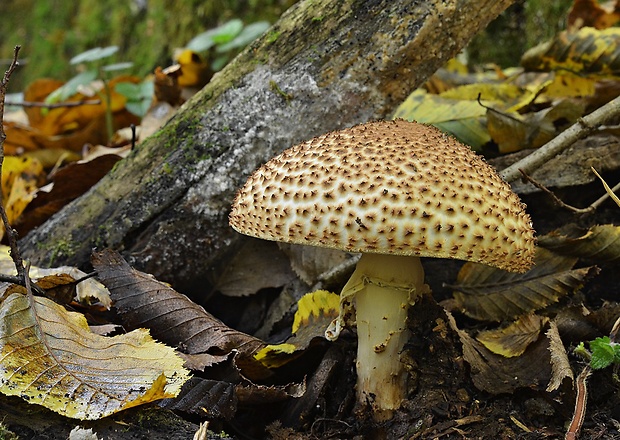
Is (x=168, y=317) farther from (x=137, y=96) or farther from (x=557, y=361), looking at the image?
(x=137, y=96)

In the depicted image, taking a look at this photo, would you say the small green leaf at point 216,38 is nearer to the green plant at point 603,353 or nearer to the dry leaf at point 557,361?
the dry leaf at point 557,361

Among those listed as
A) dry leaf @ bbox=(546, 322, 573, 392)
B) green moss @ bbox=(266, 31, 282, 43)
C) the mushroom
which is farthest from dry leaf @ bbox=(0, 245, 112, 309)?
dry leaf @ bbox=(546, 322, 573, 392)

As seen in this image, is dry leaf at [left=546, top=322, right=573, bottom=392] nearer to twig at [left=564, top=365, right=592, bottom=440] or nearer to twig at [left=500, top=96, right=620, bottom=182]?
twig at [left=564, top=365, right=592, bottom=440]

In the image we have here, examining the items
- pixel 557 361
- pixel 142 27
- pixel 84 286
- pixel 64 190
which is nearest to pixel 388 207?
pixel 557 361

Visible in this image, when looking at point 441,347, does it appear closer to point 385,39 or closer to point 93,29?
point 385,39

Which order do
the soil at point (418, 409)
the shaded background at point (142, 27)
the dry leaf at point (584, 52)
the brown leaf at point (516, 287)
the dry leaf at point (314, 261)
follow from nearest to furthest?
1. the soil at point (418, 409)
2. the brown leaf at point (516, 287)
3. the dry leaf at point (314, 261)
4. the dry leaf at point (584, 52)
5. the shaded background at point (142, 27)

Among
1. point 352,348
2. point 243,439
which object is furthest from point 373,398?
point 243,439

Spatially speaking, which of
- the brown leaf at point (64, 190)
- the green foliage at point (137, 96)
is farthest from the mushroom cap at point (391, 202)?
the green foliage at point (137, 96)
